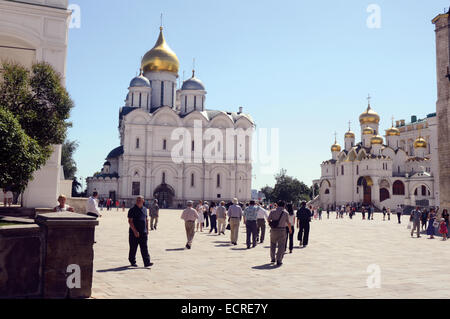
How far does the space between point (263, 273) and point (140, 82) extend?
52256 mm

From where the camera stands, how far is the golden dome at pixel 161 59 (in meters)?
58.0

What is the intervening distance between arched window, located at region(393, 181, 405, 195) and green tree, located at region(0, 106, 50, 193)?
181 ft

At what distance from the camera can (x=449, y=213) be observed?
20781mm

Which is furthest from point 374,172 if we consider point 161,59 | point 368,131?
point 161,59

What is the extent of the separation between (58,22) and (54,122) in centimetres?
504

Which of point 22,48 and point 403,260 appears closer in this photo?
point 403,260

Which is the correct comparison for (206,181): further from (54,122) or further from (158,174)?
(54,122)

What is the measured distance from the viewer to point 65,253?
5.68 metres

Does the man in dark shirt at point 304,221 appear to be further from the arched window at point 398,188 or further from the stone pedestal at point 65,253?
the arched window at point 398,188

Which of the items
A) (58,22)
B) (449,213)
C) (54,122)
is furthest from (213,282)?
(449,213)

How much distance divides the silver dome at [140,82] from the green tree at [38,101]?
4447cm

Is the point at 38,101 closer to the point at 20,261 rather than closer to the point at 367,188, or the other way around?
the point at 20,261

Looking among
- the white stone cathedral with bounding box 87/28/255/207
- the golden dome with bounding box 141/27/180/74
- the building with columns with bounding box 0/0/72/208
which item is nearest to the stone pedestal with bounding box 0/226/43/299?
the building with columns with bounding box 0/0/72/208
